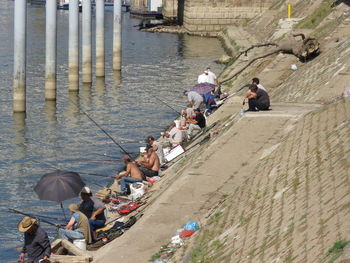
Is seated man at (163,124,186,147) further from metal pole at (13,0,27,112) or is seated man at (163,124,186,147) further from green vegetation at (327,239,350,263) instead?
green vegetation at (327,239,350,263)

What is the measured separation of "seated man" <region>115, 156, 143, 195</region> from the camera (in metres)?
18.6

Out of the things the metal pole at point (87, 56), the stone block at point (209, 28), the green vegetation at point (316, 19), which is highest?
the green vegetation at point (316, 19)

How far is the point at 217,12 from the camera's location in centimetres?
8106

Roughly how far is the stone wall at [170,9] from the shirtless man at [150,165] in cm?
7003

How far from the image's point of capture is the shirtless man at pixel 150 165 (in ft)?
64.1

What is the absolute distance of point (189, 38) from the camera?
75.2 m

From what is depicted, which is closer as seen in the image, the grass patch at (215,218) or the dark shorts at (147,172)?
the grass patch at (215,218)

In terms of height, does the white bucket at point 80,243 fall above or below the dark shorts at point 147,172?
above

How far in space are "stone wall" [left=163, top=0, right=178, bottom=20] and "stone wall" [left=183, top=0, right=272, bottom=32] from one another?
743cm

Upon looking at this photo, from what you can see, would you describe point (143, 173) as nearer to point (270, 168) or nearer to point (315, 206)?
point (270, 168)

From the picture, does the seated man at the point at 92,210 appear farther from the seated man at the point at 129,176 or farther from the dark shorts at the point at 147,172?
the dark shorts at the point at 147,172

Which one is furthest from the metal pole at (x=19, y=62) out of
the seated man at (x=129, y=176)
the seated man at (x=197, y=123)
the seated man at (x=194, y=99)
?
the seated man at (x=129, y=176)

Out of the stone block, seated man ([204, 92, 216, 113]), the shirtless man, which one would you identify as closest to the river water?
the shirtless man

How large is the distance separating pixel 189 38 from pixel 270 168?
62068mm
